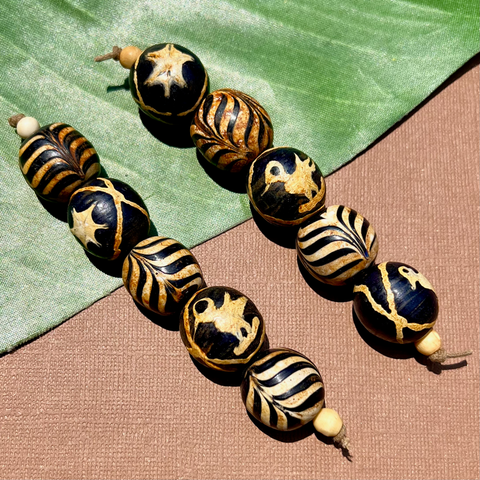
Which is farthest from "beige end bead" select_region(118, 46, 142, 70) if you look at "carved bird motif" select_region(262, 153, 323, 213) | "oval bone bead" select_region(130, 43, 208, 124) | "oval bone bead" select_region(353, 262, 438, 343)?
"oval bone bead" select_region(353, 262, 438, 343)

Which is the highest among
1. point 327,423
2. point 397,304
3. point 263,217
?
point 397,304

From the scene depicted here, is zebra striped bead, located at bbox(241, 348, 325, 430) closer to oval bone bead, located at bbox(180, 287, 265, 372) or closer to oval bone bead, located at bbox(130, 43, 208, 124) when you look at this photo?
oval bone bead, located at bbox(180, 287, 265, 372)

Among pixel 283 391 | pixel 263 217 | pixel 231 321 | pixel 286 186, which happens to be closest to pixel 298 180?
pixel 286 186

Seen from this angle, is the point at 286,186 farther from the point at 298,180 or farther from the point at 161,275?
the point at 161,275

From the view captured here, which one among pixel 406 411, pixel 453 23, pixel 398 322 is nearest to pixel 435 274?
pixel 398 322

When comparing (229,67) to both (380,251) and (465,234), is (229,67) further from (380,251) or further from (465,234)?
(465,234)

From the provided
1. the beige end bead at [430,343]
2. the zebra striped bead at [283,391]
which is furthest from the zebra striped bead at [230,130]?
the beige end bead at [430,343]
